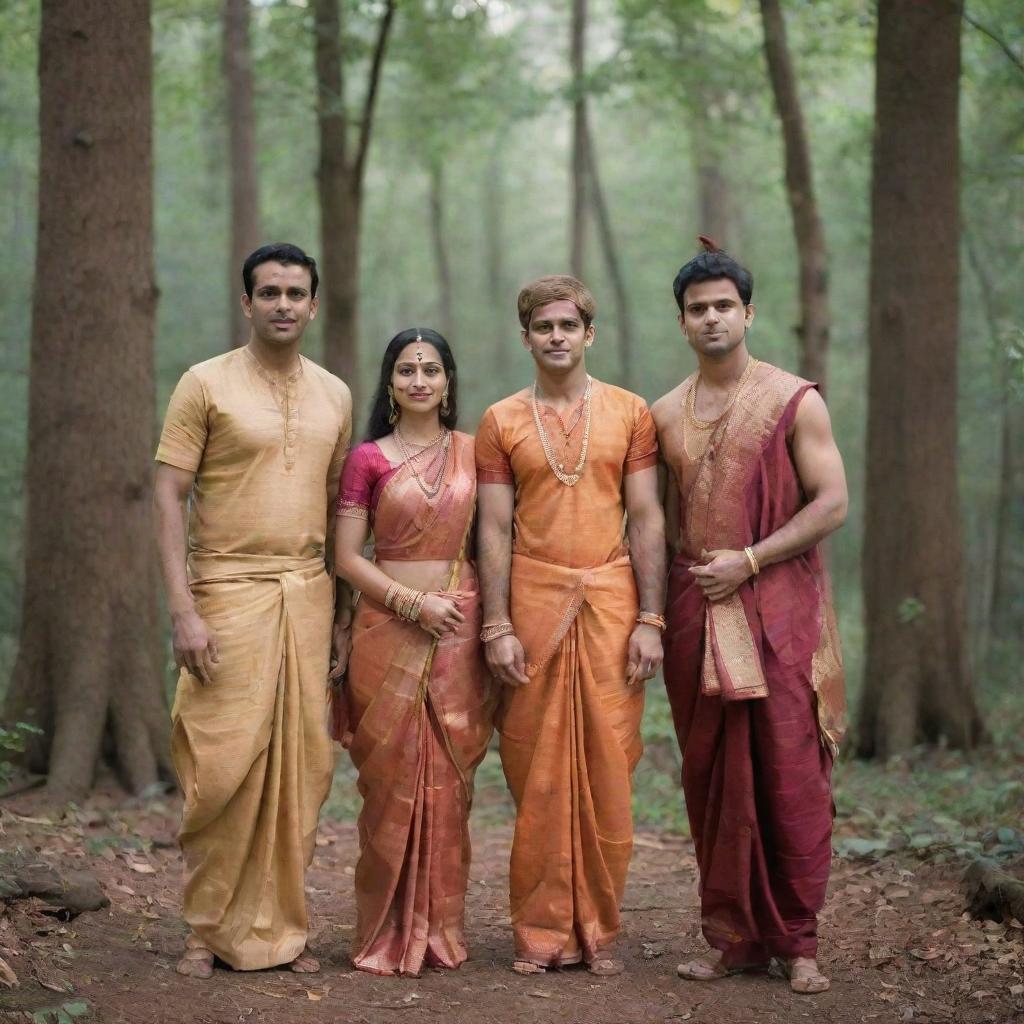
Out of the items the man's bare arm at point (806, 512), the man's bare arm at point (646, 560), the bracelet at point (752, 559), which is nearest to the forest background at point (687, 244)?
the man's bare arm at point (806, 512)

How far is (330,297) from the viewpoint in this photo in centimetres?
997

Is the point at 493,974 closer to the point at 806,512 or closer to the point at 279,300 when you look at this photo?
the point at 806,512

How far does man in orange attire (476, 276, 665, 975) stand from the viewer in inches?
171

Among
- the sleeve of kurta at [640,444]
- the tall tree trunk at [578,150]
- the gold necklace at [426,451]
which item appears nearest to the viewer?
the gold necklace at [426,451]

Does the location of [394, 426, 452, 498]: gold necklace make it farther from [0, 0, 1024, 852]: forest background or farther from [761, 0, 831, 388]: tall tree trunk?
[761, 0, 831, 388]: tall tree trunk

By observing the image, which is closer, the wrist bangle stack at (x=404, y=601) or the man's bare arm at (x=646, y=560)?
the wrist bangle stack at (x=404, y=601)

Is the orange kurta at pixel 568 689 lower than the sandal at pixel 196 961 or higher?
higher

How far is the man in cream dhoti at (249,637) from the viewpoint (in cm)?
421

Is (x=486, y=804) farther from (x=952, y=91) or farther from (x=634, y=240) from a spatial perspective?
(x=634, y=240)

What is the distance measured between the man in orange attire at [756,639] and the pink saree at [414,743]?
0.82 m

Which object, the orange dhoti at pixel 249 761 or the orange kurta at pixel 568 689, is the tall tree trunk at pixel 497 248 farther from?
the orange dhoti at pixel 249 761

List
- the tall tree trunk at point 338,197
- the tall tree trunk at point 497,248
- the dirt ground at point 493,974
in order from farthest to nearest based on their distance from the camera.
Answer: the tall tree trunk at point 497,248
the tall tree trunk at point 338,197
the dirt ground at point 493,974

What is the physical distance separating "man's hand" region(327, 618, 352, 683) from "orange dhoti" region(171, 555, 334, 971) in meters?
0.18

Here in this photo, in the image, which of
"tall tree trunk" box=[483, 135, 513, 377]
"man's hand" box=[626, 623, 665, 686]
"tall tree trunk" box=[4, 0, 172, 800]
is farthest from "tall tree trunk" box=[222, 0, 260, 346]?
"tall tree trunk" box=[483, 135, 513, 377]
